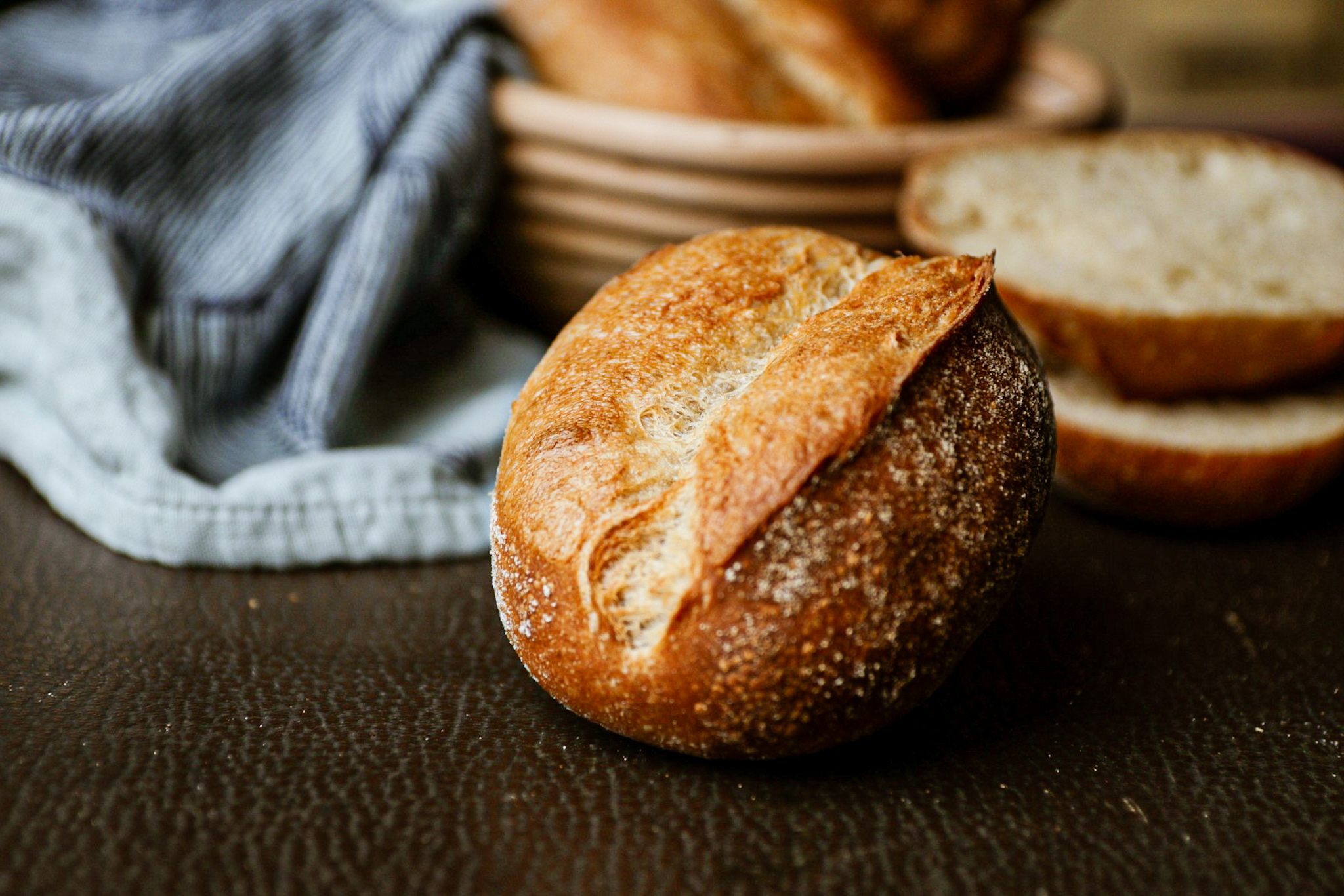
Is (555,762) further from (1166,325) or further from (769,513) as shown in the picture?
(1166,325)

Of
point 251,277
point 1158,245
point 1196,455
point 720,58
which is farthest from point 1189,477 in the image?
point 251,277

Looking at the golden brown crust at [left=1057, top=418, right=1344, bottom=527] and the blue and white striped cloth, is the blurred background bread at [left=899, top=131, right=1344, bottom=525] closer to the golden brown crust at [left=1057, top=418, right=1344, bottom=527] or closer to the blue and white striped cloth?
the golden brown crust at [left=1057, top=418, right=1344, bottom=527]

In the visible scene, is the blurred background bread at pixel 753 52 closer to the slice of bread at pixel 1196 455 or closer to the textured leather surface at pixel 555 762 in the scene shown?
the slice of bread at pixel 1196 455

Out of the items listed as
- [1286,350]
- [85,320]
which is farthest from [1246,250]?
[85,320]

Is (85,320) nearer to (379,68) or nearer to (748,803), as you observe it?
(379,68)

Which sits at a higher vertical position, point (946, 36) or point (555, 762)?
point (946, 36)

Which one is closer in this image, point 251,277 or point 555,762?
point 555,762

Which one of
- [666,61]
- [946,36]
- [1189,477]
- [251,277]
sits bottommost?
[251,277]
